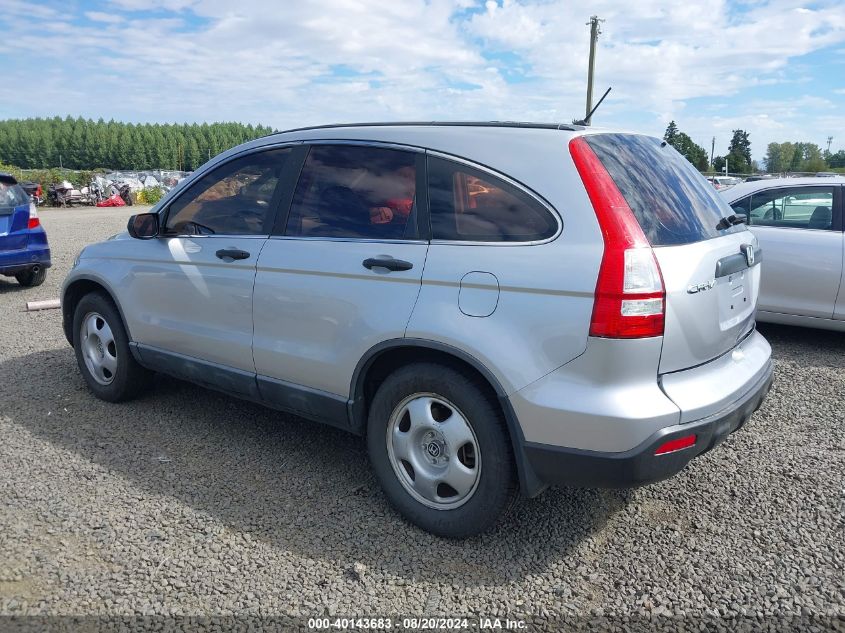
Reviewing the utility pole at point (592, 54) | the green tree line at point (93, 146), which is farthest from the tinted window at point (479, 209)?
the green tree line at point (93, 146)

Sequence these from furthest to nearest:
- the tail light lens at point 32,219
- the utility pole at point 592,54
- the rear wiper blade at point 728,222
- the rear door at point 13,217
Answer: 1. the utility pole at point 592,54
2. the tail light lens at point 32,219
3. the rear door at point 13,217
4. the rear wiper blade at point 728,222

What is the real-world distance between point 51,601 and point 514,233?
2354 millimetres

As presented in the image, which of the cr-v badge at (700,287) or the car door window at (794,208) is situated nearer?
the cr-v badge at (700,287)

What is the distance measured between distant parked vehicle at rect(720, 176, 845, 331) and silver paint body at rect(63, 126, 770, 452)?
3383 millimetres

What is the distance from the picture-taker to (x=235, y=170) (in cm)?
407

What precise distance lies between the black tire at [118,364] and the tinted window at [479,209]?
267cm

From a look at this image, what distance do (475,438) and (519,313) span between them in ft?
1.94

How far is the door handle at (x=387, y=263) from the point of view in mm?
3096

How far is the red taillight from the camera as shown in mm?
2564

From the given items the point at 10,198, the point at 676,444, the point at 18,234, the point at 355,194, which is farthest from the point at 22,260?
the point at 676,444

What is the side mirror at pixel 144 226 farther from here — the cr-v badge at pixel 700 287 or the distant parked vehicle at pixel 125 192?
the distant parked vehicle at pixel 125 192

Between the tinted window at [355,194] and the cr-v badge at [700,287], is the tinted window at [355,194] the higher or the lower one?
the higher one

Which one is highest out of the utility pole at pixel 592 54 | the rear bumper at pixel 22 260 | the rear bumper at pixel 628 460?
the utility pole at pixel 592 54

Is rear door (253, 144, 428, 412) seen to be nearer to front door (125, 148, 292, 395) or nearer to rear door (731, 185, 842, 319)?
front door (125, 148, 292, 395)
